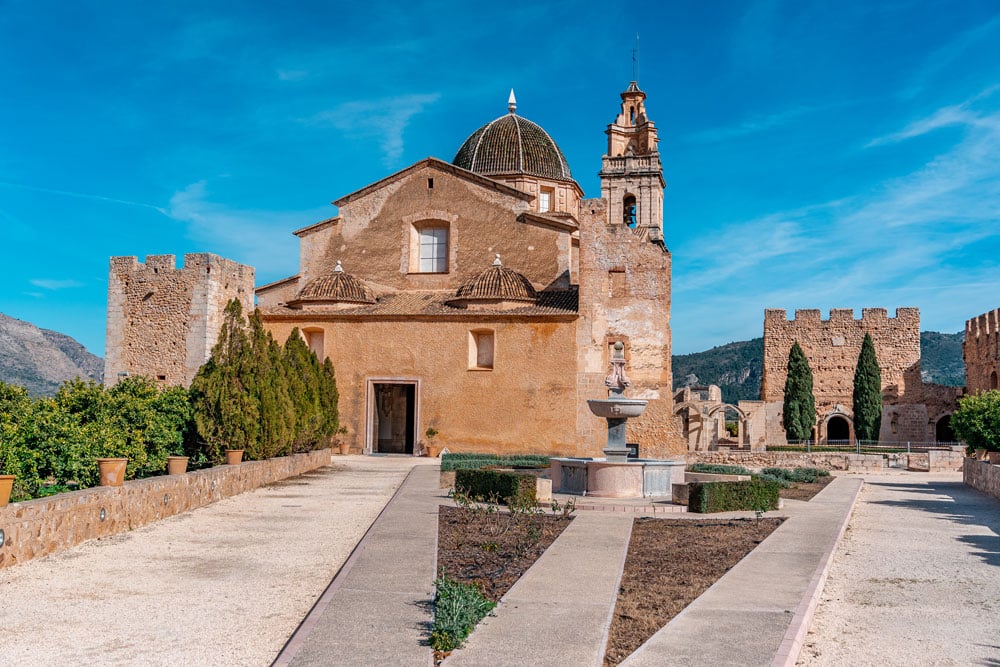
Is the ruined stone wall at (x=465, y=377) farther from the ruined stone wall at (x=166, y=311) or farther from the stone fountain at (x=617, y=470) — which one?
the stone fountain at (x=617, y=470)

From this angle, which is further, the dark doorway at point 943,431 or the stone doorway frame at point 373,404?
the dark doorway at point 943,431

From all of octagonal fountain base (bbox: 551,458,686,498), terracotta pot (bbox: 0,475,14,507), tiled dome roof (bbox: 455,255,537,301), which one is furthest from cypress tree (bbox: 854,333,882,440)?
terracotta pot (bbox: 0,475,14,507)

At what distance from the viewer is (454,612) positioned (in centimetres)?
571

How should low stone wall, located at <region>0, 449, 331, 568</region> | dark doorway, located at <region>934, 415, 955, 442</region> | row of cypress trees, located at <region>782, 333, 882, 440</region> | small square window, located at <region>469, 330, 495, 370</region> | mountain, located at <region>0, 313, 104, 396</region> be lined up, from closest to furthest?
low stone wall, located at <region>0, 449, 331, 568</region> → small square window, located at <region>469, 330, 495, 370</region> → row of cypress trees, located at <region>782, 333, 882, 440</region> → dark doorway, located at <region>934, 415, 955, 442</region> → mountain, located at <region>0, 313, 104, 396</region>

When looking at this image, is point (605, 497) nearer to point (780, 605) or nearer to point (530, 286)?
point (780, 605)

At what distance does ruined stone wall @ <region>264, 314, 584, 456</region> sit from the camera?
83.0 feet

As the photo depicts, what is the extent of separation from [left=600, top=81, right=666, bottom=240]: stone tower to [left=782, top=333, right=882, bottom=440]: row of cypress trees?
27.7ft

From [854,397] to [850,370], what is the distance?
188 centimetres

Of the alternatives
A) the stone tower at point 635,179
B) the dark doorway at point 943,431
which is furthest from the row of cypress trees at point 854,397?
the stone tower at point 635,179

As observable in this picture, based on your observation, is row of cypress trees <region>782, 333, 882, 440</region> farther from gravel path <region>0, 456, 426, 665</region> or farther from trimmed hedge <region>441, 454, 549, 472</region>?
gravel path <region>0, 456, 426, 665</region>

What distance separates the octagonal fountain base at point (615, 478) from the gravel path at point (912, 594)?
303 centimetres

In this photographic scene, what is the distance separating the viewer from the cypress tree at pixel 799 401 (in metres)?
38.9

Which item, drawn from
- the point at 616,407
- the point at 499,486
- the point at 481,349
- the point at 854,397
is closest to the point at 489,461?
the point at 481,349

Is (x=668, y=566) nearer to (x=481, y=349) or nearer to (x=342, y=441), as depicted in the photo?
(x=481, y=349)
